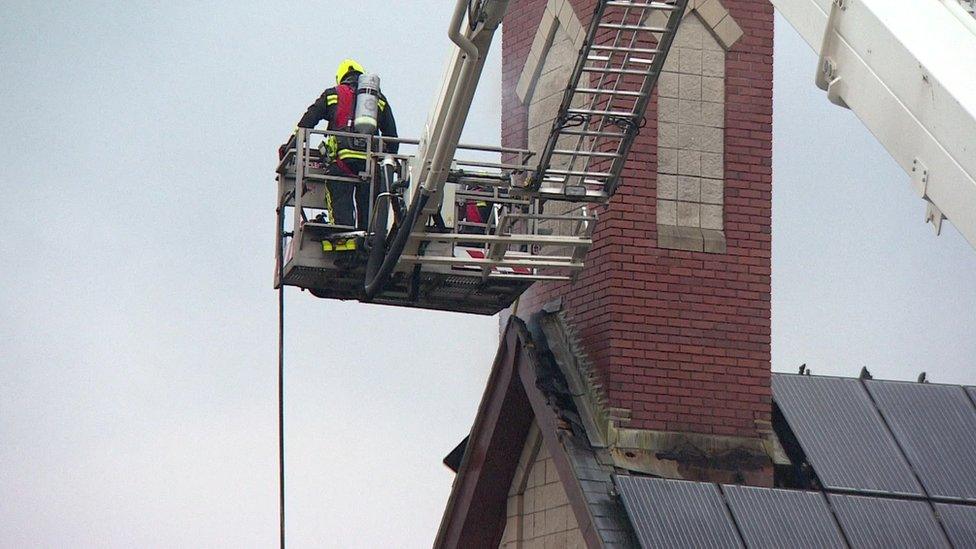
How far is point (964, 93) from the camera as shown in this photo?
6.63 metres

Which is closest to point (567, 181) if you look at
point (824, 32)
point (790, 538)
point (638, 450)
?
point (638, 450)

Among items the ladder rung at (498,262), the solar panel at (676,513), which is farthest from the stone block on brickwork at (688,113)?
the solar panel at (676,513)

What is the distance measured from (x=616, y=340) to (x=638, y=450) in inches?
39.9

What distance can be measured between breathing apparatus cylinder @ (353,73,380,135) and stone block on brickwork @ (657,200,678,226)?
9.52 feet

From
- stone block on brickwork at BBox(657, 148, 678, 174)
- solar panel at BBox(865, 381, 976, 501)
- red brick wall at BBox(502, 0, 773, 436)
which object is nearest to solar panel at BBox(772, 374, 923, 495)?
solar panel at BBox(865, 381, 976, 501)

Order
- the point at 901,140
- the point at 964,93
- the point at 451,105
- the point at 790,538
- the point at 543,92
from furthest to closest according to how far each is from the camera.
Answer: the point at 543,92 → the point at 790,538 → the point at 451,105 → the point at 901,140 → the point at 964,93

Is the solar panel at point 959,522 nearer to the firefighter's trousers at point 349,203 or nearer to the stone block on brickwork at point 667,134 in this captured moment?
the stone block on brickwork at point 667,134

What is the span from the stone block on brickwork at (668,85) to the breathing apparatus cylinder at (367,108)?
2900mm

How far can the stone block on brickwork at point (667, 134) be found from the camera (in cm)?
1489

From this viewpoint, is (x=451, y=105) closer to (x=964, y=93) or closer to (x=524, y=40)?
(x=524, y=40)

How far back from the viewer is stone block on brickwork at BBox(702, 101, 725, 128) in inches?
591

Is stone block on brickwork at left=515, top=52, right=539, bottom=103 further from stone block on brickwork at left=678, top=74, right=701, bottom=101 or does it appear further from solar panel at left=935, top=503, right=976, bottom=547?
solar panel at left=935, top=503, right=976, bottom=547

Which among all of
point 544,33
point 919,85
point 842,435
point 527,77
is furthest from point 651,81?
point 919,85

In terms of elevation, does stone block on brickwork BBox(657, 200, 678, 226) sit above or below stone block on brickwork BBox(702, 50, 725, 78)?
below
